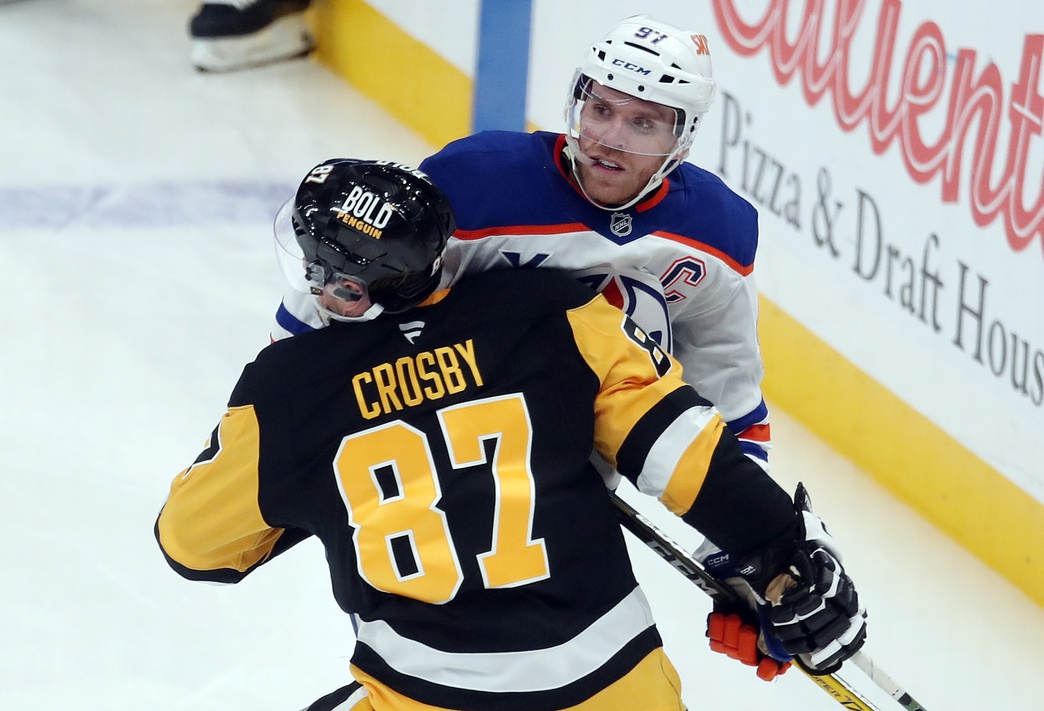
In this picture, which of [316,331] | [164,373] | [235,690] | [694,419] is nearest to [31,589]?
[235,690]

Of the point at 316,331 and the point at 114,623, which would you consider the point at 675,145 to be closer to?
the point at 316,331

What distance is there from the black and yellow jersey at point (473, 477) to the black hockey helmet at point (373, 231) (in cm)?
4

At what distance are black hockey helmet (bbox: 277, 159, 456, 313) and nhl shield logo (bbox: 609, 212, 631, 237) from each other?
33cm

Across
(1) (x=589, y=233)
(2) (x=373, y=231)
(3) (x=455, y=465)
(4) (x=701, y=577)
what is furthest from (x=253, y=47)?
(3) (x=455, y=465)

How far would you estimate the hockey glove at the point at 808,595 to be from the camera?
1927 millimetres

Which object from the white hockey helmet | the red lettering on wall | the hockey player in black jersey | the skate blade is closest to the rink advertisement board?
the red lettering on wall

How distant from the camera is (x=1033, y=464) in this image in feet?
10.1

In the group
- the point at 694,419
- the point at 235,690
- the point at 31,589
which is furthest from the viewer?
the point at 31,589

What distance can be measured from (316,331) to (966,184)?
1.78 m

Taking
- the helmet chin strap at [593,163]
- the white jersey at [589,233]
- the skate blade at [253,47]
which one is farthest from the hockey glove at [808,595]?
the skate blade at [253,47]

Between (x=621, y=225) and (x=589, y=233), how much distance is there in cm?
5

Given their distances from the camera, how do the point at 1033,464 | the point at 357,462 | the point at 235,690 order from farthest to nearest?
1. the point at 1033,464
2. the point at 235,690
3. the point at 357,462

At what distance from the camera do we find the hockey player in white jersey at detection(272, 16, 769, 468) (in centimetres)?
201

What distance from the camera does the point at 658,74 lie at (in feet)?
6.53
